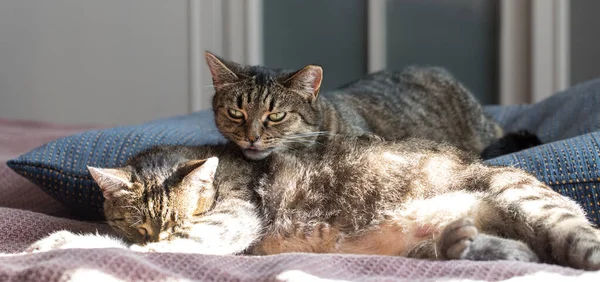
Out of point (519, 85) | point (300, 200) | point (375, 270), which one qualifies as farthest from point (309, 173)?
point (519, 85)

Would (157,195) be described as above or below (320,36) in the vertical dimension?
below

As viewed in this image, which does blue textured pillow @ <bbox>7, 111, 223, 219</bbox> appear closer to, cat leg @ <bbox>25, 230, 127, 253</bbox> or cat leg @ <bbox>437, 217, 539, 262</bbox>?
cat leg @ <bbox>25, 230, 127, 253</bbox>

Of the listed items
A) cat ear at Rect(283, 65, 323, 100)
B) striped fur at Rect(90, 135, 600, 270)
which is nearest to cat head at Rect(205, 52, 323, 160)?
cat ear at Rect(283, 65, 323, 100)

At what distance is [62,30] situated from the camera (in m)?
3.93

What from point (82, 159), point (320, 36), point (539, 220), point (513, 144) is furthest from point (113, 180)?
point (320, 36)

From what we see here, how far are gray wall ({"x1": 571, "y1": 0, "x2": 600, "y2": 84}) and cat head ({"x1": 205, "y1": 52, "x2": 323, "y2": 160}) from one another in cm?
173

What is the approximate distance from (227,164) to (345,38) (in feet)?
6.89

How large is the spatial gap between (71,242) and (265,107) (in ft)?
2.05

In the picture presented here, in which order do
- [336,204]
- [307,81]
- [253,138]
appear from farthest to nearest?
[307,81] < [253,138] < [336,204]

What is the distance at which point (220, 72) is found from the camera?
6.27 feet

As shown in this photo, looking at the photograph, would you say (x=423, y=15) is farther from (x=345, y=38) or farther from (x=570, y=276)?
(x=570, y=276)

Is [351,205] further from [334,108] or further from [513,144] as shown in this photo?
[513,144]

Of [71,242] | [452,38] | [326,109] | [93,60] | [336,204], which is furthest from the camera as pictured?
[93,60]

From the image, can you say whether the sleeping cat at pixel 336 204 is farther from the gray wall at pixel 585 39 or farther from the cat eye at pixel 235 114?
the gray wall at pixel 585 39
